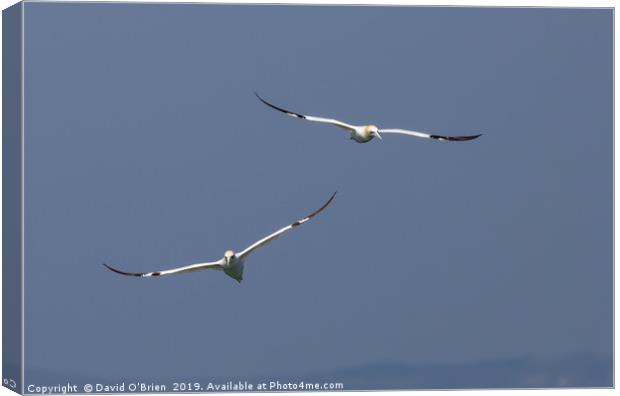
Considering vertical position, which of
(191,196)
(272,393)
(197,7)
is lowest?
(272,393)

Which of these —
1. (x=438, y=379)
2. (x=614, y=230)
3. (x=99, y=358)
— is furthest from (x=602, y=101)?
(x=99, y=358)

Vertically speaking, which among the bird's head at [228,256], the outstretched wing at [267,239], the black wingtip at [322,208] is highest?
the black wingtip at [322,208]

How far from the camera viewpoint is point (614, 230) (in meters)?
27.7

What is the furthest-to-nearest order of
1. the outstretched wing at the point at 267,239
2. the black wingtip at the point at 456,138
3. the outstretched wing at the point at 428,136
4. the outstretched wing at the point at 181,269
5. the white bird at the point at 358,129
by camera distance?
the black wingtip at the point at 456,138 → the outstretched wing at the point at 428,136 → the white bird at the point at 358,129 → the outstretched wing at the point at 267,239 → the outstretched wing at the point at 181,269

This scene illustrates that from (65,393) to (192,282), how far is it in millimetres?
1824

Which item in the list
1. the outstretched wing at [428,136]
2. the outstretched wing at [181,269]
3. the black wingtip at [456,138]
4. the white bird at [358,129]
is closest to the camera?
the outstretched wing at [181,269]

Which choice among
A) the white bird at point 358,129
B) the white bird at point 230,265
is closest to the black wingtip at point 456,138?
the white bird at point 358,129

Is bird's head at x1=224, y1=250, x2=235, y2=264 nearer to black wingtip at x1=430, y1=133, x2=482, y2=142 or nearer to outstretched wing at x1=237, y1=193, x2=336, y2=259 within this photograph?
outstretched wing at x1=237, y1=193, x2=336, y2=259

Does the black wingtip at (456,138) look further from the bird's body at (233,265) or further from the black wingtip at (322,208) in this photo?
the bird's body at (233,265)

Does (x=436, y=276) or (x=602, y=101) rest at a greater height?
(x=602, y=101)

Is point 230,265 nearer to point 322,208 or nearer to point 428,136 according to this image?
point 322,208

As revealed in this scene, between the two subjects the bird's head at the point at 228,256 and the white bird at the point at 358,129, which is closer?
the bird's head at the point at 228,256

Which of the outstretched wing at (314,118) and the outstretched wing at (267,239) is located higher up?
the outstretched wing at (314,118)

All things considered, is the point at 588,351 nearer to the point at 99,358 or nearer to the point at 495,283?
the point at 495,283
